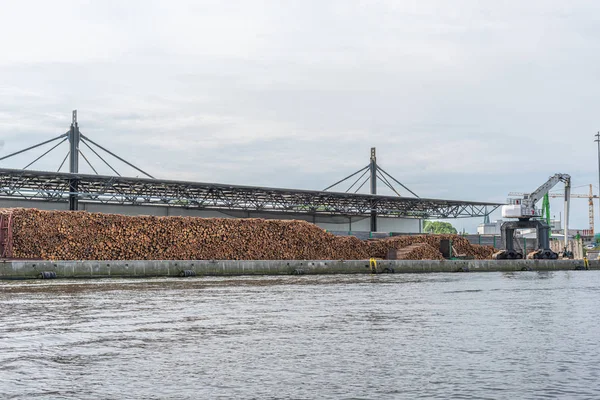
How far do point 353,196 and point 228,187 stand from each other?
40.0 ft

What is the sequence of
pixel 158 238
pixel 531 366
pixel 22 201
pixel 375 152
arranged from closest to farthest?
1. pixel 531 366
2. pixel 158 238
3. pixel 22 201
4. pixel 375 152

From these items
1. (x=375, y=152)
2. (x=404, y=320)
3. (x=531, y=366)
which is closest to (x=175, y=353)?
(x=531, y=366)

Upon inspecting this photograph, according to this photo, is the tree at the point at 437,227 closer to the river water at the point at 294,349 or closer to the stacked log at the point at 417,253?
the stacked log at the point at 417,253

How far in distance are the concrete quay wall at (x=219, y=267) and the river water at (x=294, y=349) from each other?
1137 cm

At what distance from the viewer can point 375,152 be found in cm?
7244

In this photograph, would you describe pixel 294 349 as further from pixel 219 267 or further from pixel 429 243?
pixel 429 243

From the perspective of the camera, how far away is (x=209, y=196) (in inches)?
2192

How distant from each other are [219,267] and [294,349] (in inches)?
985

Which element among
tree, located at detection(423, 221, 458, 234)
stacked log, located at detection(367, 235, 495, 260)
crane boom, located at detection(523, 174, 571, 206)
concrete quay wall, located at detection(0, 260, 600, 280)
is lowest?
concrete quay wall, located at detection(0, 260, 600, 280)

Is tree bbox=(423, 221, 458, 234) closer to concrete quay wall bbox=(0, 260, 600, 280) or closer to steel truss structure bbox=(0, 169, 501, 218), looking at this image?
steel truss structure bbox=(0, 169, 501, 218)

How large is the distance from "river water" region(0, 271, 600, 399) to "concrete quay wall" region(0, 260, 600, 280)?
11372 mm

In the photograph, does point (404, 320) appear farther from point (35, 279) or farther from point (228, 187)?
point (228, 187)

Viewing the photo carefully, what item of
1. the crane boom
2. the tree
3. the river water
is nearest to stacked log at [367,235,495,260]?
the crane boom

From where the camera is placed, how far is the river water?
312 inches
